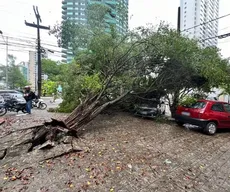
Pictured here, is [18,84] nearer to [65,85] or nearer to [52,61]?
[52,61]

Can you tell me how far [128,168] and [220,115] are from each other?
18.9 ft

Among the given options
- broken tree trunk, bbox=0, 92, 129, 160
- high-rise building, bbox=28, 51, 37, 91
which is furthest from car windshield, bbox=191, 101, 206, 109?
high-rise building, bbox=28, 51, 37, 91

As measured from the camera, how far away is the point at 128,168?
12.6 feet

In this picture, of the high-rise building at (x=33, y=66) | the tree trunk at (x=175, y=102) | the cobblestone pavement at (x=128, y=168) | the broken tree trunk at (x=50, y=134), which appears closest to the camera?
the cobblestone pavement at (x=128, y=168)

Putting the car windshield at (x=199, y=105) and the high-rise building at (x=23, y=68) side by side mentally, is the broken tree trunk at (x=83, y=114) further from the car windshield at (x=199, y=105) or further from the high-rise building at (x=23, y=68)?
the high-rise building at (x=23, y=68)

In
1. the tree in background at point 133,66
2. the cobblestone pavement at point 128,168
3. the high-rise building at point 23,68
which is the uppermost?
the high-rise building at point 23,68

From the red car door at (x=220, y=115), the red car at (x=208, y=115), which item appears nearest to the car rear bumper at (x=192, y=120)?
the red car at (x=208, y=115)

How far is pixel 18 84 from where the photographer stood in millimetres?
35906

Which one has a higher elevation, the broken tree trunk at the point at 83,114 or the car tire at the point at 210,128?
the broken tree trunk at the point at 83,114

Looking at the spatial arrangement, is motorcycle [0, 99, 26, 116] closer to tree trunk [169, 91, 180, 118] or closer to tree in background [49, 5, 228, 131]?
tree in background [49, 5, 228, 131]

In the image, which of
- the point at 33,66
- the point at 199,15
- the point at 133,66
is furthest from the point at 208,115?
the point at 33,66

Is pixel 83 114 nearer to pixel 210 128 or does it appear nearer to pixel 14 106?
pixel 210 128

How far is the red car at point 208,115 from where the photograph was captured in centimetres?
733

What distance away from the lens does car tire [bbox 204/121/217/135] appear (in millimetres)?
7343
